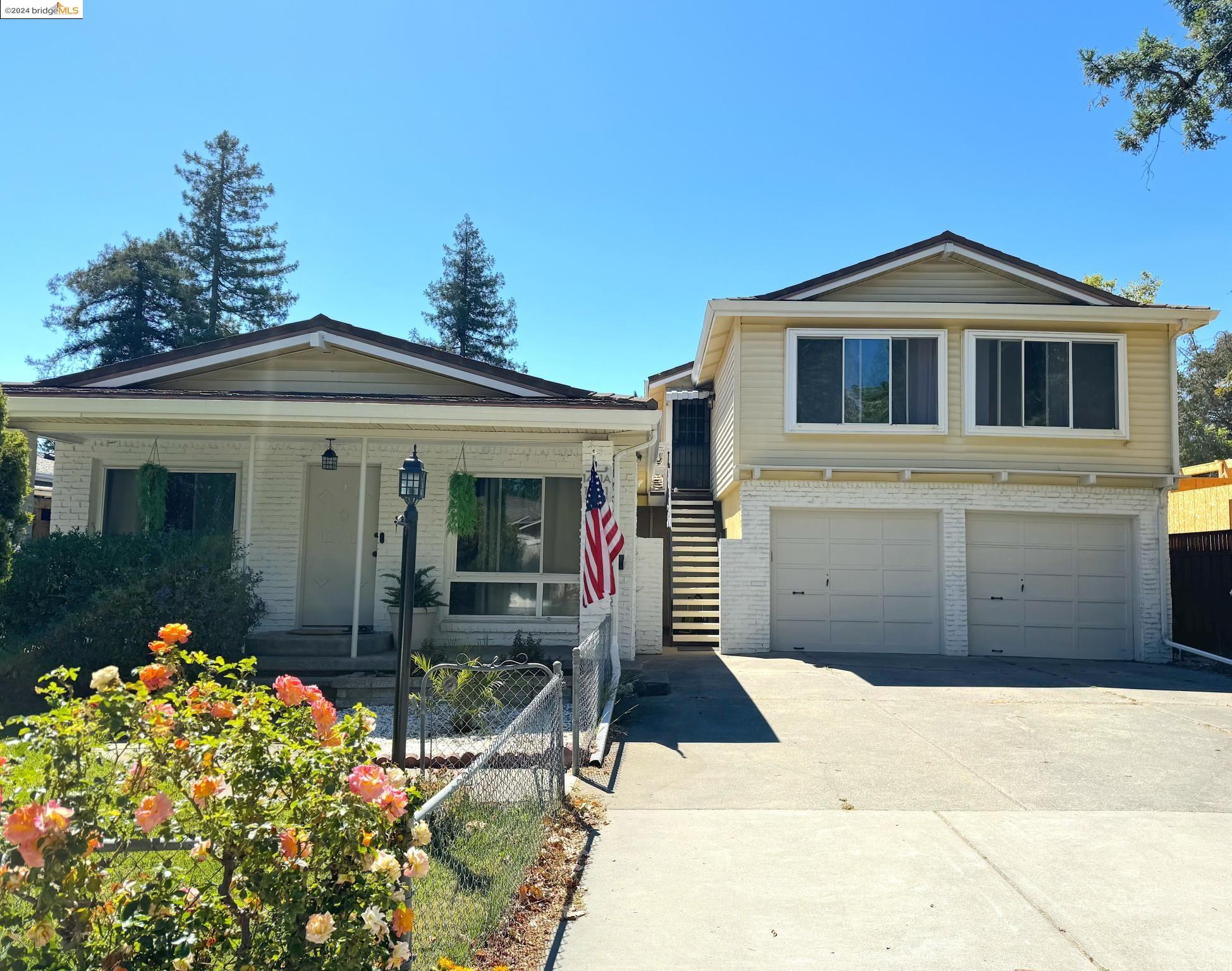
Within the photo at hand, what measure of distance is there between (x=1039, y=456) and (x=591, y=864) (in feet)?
38.3

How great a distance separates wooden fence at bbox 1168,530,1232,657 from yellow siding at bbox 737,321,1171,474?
1.45 metres

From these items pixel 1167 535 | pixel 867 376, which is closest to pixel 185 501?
pixel 867 376

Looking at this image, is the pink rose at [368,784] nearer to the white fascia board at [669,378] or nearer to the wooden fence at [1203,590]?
the wooden fence at [1203,590]

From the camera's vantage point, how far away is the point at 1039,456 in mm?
13539

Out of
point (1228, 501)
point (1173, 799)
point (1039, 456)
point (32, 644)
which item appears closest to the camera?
point (1173, 799)

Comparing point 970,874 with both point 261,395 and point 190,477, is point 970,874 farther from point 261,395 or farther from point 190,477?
point 190,477

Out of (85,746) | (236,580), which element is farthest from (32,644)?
(85,746)

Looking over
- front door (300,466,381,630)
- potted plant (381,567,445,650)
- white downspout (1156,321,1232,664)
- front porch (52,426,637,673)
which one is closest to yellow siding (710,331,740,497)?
front porch (52,426,637,673)

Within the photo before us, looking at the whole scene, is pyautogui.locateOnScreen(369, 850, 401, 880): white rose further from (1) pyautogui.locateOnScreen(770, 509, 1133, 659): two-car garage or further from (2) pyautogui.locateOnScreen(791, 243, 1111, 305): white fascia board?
(2) pyautogui.locateOnScreen(791, 243, 1111, 305): white fascia board

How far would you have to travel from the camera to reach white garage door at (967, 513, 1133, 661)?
13641mm

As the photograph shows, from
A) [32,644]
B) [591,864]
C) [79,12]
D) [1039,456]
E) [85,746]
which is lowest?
[591,864]

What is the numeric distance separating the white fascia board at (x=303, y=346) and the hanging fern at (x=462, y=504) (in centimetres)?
130

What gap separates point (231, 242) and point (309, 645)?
2958 centimetres

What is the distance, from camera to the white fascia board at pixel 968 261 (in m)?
13.9
